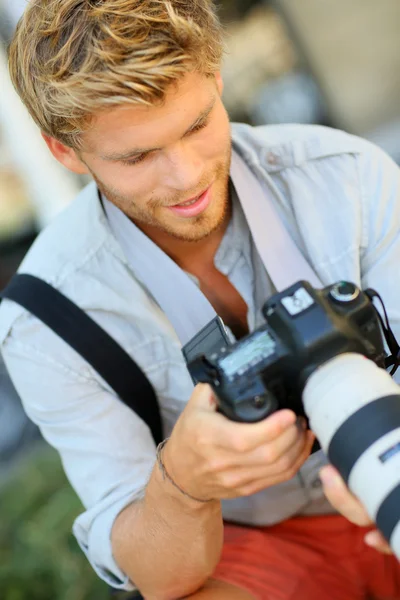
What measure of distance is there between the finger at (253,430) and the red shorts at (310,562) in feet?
1.71

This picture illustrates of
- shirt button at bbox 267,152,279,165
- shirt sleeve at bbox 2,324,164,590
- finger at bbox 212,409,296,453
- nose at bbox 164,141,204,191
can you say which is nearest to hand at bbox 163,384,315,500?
finger at bbox 212,409,296,453

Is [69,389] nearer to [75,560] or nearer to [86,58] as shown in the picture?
[86,58]

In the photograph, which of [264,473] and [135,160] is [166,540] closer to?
[264,473]

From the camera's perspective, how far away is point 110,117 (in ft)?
3.63

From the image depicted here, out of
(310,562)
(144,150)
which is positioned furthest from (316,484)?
(144,150)

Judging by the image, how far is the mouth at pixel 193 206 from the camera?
122 cm

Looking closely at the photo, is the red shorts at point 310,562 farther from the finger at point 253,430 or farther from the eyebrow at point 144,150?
the eyebrow at point 144,150

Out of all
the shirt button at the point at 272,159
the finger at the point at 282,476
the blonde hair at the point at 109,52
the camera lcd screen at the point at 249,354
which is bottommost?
the finger at the point at 282,476

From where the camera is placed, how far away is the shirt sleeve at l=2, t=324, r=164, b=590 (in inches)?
49.5

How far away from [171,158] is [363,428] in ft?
1.81

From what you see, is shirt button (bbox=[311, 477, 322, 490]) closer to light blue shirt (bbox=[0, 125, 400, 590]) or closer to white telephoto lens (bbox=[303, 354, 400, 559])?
light blue shirt (bbox=[0, 125, 400, 590])

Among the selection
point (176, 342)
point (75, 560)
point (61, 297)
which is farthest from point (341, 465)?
point (75, 560)

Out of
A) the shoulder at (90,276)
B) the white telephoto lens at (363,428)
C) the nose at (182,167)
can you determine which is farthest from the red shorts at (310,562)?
the nose at (182,167)

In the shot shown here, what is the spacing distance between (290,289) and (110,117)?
0.41m
